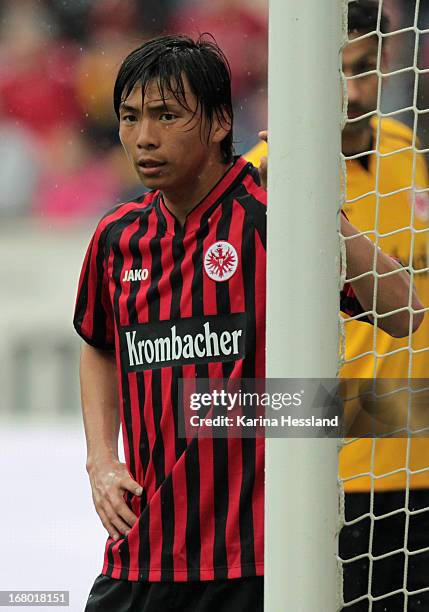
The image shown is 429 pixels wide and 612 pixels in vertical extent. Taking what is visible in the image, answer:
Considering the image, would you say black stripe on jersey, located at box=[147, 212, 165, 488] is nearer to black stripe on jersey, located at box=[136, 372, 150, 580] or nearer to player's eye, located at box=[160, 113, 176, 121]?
black stripe on jersey, located at box=[136, 372, 150, 580]

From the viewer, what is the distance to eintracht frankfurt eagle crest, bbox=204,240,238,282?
1807 mm

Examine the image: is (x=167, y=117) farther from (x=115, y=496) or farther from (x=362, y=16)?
(x=115, y=496)

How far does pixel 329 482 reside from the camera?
1.56 metres

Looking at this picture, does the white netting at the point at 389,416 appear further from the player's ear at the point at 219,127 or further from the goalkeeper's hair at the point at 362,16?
the player's ear at the point at 219,127

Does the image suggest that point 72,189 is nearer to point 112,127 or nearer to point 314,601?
point 112,127

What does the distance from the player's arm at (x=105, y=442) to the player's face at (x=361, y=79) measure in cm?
58

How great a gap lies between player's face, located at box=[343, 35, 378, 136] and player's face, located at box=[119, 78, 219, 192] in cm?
31

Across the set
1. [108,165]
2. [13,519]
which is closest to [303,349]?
[13,519]

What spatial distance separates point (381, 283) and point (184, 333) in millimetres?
311

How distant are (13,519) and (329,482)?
2.28 m

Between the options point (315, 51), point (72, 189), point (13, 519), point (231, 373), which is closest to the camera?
point (315, 51)

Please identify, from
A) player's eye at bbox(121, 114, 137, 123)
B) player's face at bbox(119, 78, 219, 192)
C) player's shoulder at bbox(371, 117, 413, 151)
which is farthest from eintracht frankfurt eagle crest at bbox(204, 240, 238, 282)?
player's shoulder at bbox(371, 117, 413, 151)

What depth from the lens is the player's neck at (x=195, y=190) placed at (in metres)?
1.87

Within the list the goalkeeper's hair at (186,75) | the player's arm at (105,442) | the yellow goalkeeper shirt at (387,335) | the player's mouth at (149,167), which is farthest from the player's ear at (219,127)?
the player's arm at (105,442)
